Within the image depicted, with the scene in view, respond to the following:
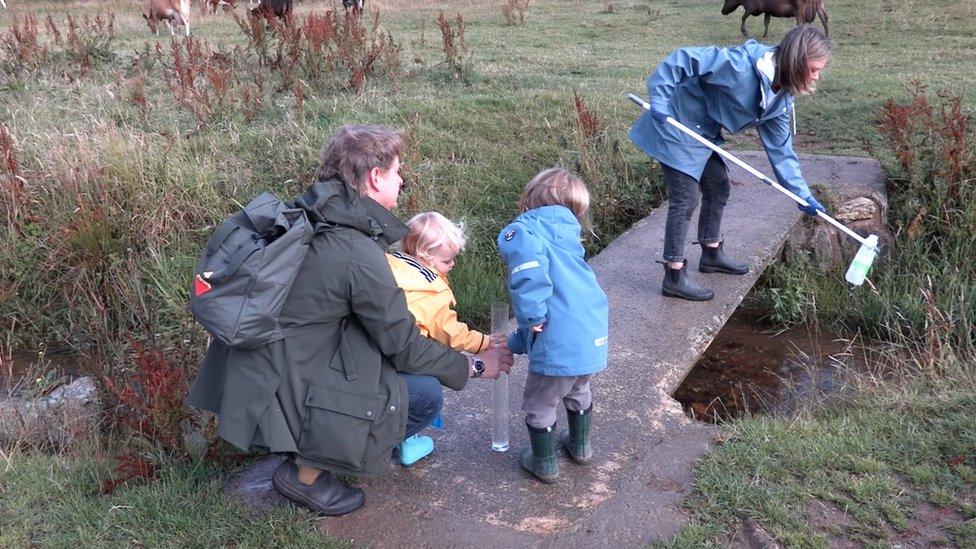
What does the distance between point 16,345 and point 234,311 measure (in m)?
4.30

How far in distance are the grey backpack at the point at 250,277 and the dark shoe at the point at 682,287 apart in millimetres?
2774

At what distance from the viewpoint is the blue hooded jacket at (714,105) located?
181 inches

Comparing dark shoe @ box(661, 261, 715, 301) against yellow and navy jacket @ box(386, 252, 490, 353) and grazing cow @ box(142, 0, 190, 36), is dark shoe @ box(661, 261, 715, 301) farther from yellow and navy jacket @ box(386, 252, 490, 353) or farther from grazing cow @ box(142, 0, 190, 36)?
grazing cow @ box(142, 0, 190, 36)

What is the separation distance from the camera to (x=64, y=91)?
9164 millimetres

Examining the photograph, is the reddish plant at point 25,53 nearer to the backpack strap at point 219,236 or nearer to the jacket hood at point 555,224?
the backpack strap at point 219,236

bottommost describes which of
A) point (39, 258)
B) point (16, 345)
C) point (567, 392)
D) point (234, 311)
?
point (16, 345)

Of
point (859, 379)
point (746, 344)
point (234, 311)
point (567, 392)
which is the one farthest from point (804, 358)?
point (234, 311)

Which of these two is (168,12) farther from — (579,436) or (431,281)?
(579,436)

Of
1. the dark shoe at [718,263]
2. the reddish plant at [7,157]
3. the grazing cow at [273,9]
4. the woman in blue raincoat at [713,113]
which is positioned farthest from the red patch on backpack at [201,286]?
the grazing cow at [273,9]

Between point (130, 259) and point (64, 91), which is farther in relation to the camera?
point (64, 91)

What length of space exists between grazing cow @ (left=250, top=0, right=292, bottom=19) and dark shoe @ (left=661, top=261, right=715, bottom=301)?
22.6 ft

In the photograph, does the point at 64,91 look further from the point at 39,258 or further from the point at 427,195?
the point at 427,195

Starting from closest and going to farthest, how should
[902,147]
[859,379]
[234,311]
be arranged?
[234,311] → [859,379] → [902,147]

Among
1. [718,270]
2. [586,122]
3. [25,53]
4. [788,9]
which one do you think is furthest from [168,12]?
[718,270]
